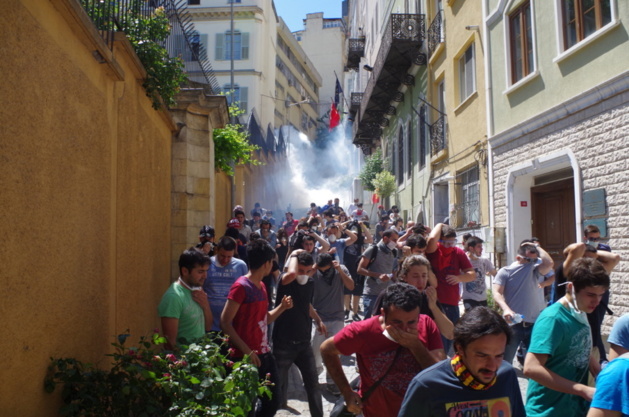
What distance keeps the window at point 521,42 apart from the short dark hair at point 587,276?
31.1 feet

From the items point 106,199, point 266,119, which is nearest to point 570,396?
point 106,199

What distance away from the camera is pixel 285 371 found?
5848mm

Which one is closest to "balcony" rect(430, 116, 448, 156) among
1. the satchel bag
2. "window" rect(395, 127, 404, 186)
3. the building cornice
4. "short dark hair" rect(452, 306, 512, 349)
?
the building cornice

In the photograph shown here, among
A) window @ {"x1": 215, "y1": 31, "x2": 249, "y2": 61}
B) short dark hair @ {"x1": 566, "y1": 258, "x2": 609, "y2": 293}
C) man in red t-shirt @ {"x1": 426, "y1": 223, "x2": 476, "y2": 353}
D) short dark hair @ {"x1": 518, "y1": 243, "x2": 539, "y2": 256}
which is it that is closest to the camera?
short dark hair @ {"x1": 566, "y1": 258, "x2": 609, "y2": 293}

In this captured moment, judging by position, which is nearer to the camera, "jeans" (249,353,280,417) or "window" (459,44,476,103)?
"jeans" (249,353,280,417)

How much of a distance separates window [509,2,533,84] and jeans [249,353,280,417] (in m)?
9.54

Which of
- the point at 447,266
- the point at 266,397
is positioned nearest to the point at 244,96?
the point at 447,266

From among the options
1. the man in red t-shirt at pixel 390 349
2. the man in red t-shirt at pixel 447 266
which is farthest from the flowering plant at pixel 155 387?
the man in red t-shirt at pixel 447 266

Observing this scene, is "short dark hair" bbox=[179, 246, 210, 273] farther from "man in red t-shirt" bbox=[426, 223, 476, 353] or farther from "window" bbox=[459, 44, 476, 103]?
"window" bbox=[459, 44, 476, 103]

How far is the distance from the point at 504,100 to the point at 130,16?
894cm

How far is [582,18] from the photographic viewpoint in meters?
10.3

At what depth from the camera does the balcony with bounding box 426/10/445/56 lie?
18453 mm

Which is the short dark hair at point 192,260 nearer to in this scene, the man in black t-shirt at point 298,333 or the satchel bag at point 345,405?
the man in black t-shirt at point 298,333

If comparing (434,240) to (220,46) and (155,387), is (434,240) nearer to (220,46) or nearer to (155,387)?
(155,387)
